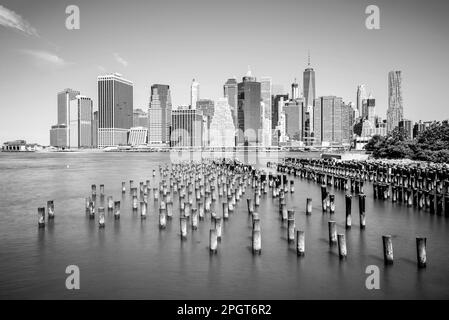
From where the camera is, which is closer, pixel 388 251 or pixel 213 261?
pixel 388 251

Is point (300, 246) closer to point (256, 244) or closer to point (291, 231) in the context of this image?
point (256, 244)

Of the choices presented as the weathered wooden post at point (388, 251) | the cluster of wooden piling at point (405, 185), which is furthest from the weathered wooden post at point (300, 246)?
the cluster of wooden piling at point (405, 185)

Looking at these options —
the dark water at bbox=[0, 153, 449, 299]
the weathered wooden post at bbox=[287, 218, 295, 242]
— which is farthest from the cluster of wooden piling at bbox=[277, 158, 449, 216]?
the weathered wooden post at bbox=[287, 218, 295, 242]

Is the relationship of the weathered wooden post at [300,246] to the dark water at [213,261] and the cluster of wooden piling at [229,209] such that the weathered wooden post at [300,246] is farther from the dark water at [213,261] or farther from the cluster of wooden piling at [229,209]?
the dark water at [213,261]

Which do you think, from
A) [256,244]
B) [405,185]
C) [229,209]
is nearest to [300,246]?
[256,244]

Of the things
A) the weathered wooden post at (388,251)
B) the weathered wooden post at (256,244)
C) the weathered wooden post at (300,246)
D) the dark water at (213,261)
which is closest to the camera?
the dark water at (213,261)
